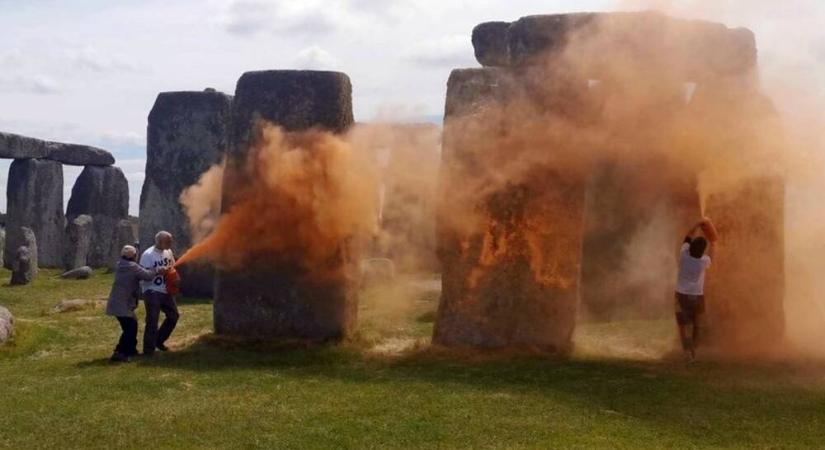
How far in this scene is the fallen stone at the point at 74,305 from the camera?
55.3ft

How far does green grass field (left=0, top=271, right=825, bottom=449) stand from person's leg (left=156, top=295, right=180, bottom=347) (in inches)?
17.6

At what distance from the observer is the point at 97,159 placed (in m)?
29.6

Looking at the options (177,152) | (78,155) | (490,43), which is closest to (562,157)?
(490,43)

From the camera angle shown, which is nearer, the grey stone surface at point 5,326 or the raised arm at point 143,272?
the raised arm at point 143,272

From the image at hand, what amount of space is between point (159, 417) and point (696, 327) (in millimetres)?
6246

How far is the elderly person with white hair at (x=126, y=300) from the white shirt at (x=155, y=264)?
0.18 meters

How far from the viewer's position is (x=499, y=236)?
1223cm

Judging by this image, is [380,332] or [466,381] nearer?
[466,381]

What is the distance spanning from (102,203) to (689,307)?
21547mm

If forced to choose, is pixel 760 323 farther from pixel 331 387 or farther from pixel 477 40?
pixel 477 40

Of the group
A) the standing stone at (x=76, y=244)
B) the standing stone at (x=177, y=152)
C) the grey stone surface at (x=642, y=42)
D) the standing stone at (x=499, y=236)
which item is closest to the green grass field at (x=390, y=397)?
the standing stone at (x=499, y=236)

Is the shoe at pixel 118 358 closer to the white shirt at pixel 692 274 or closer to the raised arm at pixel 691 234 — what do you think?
the white shirt at pixel 692 274

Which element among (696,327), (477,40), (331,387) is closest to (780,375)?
(696,327)

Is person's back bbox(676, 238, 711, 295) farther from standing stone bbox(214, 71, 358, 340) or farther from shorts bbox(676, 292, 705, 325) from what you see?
standing stone bbox(214, 71, 358, 340)
